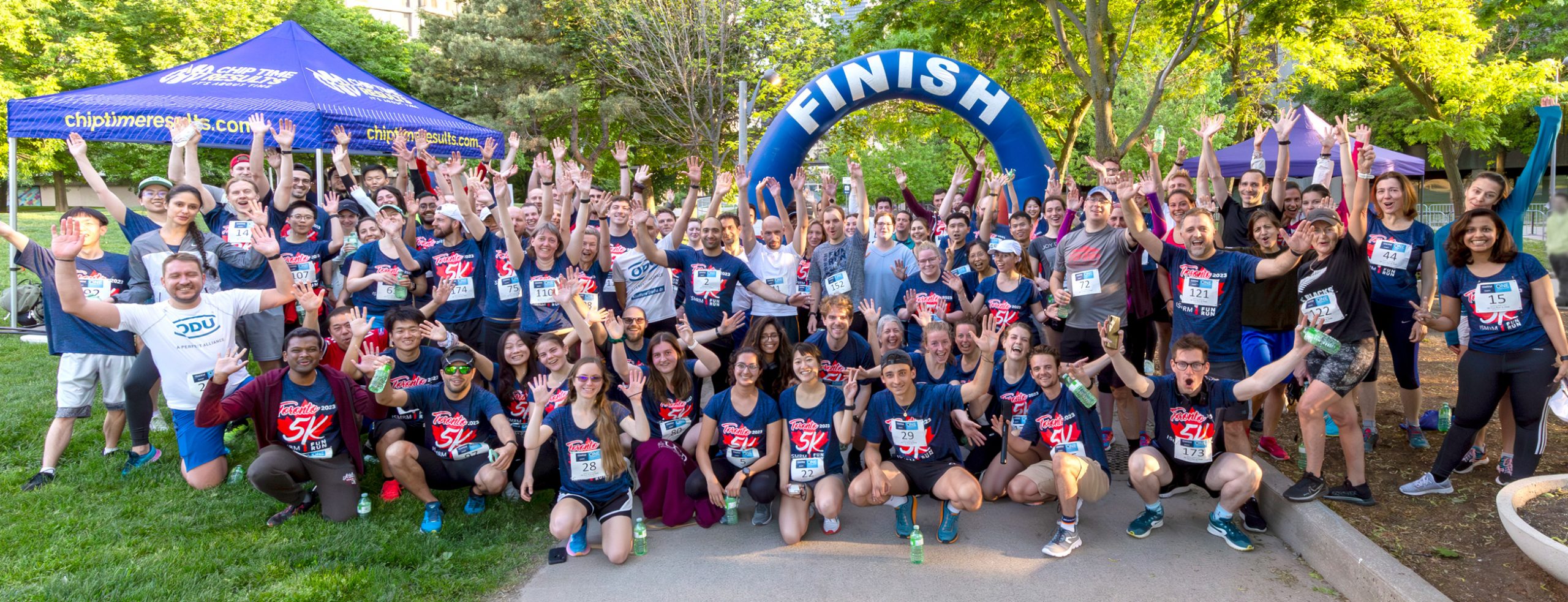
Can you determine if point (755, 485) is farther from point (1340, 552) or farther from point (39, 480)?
point (39, 480)

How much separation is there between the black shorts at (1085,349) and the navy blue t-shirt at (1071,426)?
0.96 m

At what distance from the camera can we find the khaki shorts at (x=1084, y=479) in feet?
13.8

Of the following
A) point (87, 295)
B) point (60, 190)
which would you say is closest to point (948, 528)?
point (87, 295)

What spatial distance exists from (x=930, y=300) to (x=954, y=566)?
6.92 ft

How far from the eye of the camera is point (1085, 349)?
5.35 meters

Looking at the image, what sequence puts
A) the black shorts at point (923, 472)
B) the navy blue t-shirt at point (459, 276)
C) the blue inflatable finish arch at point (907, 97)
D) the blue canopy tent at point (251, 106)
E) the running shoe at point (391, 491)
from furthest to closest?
the blue inflatable finish arch at point (907, 97), the blue canopy tent at point (251, 106), the navy blue t-shirt at point (459, 276), the running shoe at point (391, 491), the black shorts at point (923, 472)

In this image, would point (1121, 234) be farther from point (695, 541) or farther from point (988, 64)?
point (988, 64)

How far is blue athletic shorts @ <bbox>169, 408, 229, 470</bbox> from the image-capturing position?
15.7ft

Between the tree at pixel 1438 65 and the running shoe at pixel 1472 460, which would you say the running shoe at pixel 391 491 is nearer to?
the running shoe at pixel 1472 460

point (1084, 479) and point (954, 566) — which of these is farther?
point (1084, 479)

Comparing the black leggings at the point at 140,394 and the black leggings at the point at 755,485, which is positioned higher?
the black leggings at the point at 140,394

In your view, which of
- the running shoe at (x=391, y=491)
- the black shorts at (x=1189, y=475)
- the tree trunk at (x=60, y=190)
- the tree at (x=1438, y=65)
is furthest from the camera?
the tree trunk at (x=60, y=190)

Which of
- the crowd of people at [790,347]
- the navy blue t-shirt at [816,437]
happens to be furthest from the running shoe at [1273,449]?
the navy blue t-shirt at [816,437]

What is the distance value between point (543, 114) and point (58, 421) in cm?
2176
